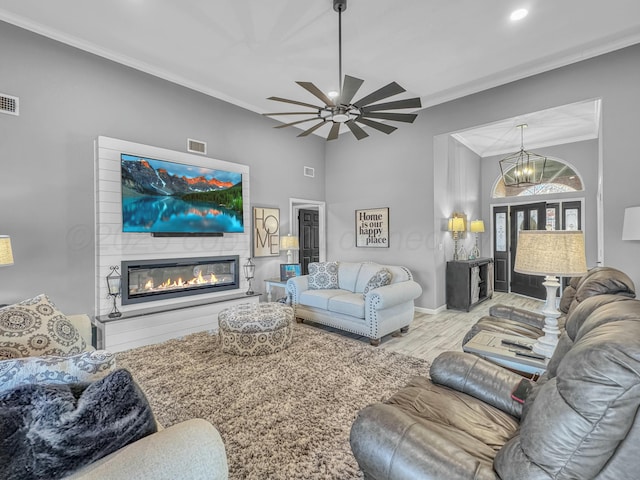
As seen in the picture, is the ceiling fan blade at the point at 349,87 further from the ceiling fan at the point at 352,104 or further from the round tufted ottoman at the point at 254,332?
the round tufted ottoman at the point at 254,332

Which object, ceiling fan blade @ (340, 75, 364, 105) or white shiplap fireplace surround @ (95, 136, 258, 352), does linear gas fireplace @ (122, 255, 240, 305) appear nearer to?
white shiplap fireplace surround @ (95, 136, 258, 352)

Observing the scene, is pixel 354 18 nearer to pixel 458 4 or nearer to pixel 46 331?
pixel 458 4

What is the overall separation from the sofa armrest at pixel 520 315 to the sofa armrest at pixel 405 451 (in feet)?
7.67

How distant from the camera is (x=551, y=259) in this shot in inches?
72.0

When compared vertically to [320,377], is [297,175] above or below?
above

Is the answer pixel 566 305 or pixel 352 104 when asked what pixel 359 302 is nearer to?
pixel 566 305

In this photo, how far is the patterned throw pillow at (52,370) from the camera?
1.08 metres

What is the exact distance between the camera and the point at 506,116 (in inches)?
171

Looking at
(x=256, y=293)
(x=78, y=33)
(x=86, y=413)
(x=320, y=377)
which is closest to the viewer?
(x=86, y=413)

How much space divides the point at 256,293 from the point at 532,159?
6647 millimetres

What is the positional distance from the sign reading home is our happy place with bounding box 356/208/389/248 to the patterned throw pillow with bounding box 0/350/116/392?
5.05 metres

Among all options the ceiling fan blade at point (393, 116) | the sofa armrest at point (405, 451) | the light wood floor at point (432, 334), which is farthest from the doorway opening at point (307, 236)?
the sofa armrest at point (405, 451)

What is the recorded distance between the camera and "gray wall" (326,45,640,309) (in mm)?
3469

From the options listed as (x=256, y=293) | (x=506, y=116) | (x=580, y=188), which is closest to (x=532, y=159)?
(x=580, y=188)
